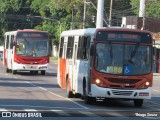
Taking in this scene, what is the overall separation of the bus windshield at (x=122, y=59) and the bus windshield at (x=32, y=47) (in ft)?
75.2

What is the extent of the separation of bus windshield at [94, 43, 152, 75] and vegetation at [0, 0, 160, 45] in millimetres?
60452

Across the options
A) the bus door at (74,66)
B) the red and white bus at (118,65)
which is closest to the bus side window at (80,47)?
the bus door at (74,66)

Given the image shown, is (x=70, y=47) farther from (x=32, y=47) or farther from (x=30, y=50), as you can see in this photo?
(x=30, y=50)

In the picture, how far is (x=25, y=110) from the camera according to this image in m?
20.2

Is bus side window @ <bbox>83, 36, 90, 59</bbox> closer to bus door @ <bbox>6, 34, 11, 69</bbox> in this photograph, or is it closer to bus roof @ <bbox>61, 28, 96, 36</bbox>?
bus roof @ <bbox>61, 28, 96, 36</bbox>

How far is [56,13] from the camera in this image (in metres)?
106

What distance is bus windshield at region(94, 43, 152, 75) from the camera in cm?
2345

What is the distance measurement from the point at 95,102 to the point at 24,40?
21681mm

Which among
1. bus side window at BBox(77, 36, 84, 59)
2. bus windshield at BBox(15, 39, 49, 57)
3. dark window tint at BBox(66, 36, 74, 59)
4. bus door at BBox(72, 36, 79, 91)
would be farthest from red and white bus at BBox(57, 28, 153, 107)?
bus windshield at BBox(15, 39, 49, 57)

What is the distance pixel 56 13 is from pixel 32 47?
59.6 meters

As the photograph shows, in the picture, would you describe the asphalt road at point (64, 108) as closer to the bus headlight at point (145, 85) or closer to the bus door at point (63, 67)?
the bus headlight at point (145, 85)

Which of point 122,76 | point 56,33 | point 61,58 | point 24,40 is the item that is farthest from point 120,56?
point 56,33

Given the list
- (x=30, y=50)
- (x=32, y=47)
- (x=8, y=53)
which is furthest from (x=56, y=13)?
(x=32, y=47)

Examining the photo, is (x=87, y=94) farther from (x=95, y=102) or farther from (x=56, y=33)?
(x=56, y=33)
